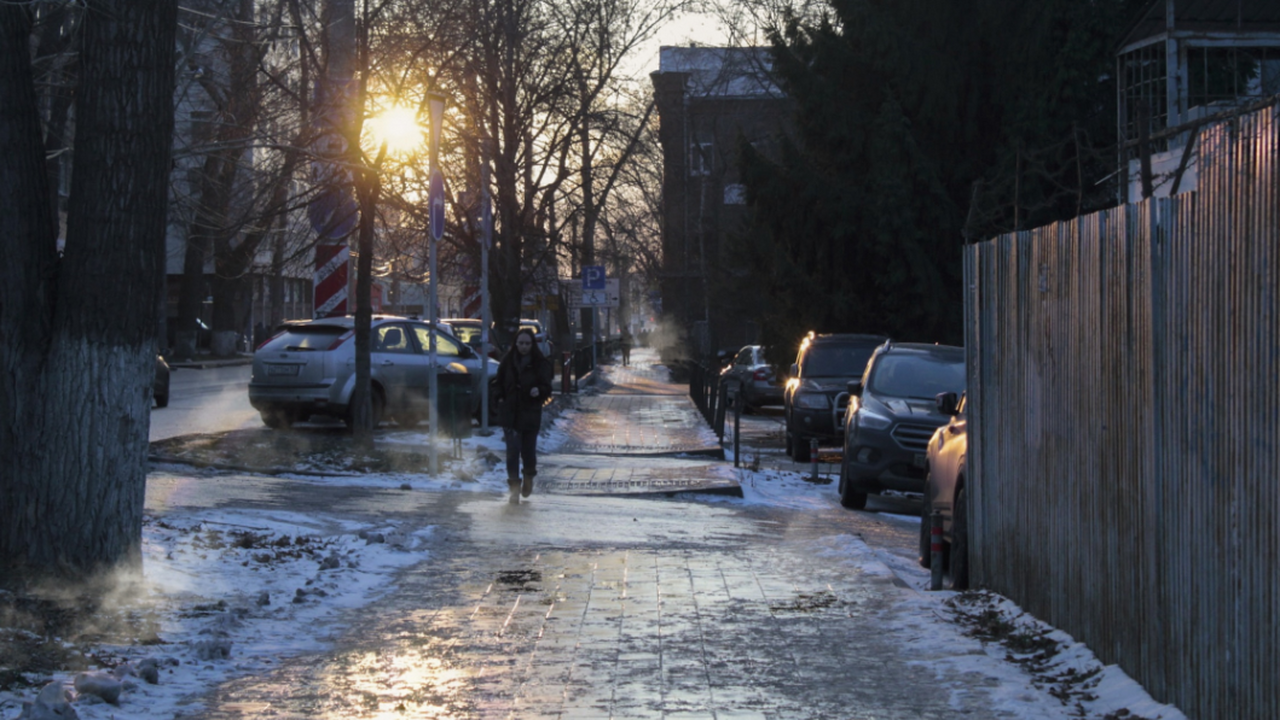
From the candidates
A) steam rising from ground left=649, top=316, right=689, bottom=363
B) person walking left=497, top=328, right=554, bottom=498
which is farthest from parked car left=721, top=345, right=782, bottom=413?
steam rising from ground left=649, top=316, right=689, bottom=363

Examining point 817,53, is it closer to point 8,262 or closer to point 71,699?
point 8,262

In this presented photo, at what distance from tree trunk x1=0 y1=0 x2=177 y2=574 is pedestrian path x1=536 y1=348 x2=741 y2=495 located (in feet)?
27.0

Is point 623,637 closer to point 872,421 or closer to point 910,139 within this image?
point 872,421

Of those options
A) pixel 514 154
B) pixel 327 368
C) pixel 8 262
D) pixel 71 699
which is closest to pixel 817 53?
pixel 514 154

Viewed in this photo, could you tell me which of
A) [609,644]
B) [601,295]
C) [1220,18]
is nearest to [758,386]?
[601,295]

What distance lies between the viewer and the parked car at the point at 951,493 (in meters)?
9.46

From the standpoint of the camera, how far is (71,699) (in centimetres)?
546

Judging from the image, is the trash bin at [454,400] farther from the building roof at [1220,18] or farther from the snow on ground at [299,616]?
the building roof at [1220,18]

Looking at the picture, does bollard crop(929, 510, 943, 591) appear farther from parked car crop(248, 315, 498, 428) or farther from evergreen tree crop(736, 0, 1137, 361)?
evergreen tree crop(736, 0, 1137, 361)

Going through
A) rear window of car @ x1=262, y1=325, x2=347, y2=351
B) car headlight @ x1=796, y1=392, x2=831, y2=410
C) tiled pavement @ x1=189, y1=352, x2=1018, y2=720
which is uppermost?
rear window of car @ x1=262, y1=325, x2=347, y2=351

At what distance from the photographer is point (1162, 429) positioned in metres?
5.53

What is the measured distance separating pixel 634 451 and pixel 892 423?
6970 millimetres

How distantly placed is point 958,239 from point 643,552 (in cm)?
1959

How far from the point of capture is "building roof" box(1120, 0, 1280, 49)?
922 inches
